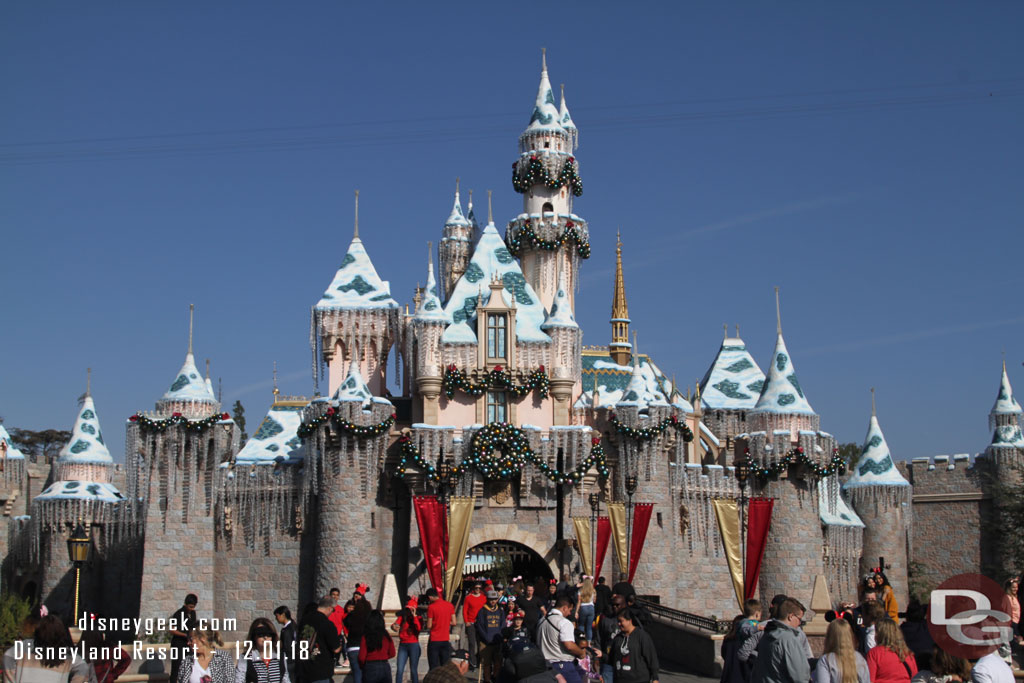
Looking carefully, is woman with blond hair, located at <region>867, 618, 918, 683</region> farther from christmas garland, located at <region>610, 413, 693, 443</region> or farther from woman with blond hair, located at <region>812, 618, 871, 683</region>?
christmas garland, located at <region>610, 413, 693, 443</region>

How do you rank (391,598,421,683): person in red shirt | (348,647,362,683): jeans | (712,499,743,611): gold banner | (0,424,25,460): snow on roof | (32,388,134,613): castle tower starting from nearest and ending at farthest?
1. (348,647,362,683): jeans
2. (391,598,421,683): person in red shirt
3. (712,499,743,611): gold banner
4. (32,388,134,613): castle tower
5. (0,424,25,460): snow on roof

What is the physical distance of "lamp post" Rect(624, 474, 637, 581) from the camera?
32838 mm

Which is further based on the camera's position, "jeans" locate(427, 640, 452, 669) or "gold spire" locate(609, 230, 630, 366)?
"gold spire" locate(609, 230, 630, 366)

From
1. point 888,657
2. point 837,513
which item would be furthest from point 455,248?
point 888,657

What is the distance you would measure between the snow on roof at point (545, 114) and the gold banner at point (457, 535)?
1583 centimetres

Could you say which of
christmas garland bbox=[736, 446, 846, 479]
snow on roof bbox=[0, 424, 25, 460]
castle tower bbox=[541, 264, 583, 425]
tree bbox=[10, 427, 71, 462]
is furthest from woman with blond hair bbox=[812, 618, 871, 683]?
tree bbox=[10, 427, 71, 462]

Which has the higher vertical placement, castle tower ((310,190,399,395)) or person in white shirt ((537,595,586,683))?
castle tower ((310,190,399,395))

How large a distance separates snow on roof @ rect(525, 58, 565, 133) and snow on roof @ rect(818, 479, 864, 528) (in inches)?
611

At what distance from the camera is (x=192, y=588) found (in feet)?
115

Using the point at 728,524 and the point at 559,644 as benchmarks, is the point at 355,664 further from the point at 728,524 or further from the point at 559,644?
the point at 728,524

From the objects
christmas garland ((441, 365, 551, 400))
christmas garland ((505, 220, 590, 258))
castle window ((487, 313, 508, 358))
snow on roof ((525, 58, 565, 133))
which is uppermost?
snow on roof ((525, 58, 565, 133))

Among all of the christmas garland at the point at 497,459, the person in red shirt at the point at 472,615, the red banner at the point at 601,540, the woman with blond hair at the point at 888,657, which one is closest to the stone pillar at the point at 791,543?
the red banner at the point at 601,540

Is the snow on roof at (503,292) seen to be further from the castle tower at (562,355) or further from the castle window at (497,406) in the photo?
the castle window at (497,406)

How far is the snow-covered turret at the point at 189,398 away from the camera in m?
35.5
